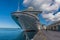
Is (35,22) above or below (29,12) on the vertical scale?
below

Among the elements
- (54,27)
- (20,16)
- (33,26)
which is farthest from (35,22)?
(54,27)

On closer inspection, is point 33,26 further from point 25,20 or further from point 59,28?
point 59,28

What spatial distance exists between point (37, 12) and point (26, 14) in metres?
2.93

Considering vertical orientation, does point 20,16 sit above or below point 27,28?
above

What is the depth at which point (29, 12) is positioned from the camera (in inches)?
1339

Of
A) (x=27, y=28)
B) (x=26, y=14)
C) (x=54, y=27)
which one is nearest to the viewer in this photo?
(x=26, y=14)

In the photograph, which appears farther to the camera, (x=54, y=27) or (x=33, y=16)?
(x=54, y=27)

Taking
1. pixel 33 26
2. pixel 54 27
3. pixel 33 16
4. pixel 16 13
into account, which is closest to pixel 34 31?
pixel 33 26

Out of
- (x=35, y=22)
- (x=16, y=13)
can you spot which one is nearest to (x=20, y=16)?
(x=16, y=13)

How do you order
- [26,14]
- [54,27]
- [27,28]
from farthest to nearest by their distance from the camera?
[54,27] < [27,28] < [26,14]

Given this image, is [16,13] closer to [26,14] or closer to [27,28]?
[26,14]

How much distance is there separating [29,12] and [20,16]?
2185 millimetres

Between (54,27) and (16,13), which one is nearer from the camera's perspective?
(16,13)

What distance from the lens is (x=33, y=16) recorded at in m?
33.4
